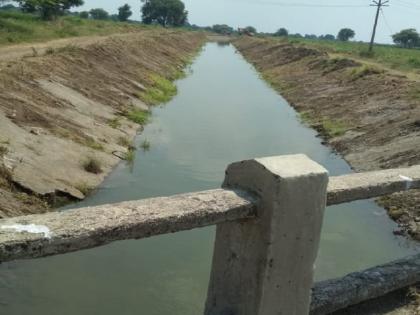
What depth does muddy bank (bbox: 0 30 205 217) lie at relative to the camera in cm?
923

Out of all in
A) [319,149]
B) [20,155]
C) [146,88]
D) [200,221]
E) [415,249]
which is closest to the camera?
[200,221]

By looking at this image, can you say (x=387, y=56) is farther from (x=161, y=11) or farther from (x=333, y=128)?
(x=161, y=11)

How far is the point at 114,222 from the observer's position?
2.46m

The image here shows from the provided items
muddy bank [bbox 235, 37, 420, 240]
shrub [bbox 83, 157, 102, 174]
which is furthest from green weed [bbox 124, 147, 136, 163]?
muddy bank [bbox 235, 37, 420, 240]

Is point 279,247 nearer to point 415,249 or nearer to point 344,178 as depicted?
point 344,178

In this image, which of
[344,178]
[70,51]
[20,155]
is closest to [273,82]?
[70,51]

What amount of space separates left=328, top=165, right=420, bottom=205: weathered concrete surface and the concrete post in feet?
1.37

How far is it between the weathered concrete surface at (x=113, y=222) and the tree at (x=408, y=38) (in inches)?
4679

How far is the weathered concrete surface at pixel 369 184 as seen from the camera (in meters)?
3.37

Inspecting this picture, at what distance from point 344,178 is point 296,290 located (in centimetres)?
90

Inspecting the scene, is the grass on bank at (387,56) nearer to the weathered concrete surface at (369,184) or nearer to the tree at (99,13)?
the weathered concrete surface at (369,184)

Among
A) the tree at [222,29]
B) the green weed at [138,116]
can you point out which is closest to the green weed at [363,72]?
the green weed at [138,116]

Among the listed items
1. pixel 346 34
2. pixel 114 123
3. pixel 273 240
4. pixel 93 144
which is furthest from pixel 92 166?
pixel 346 34

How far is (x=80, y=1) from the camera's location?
54094mm
